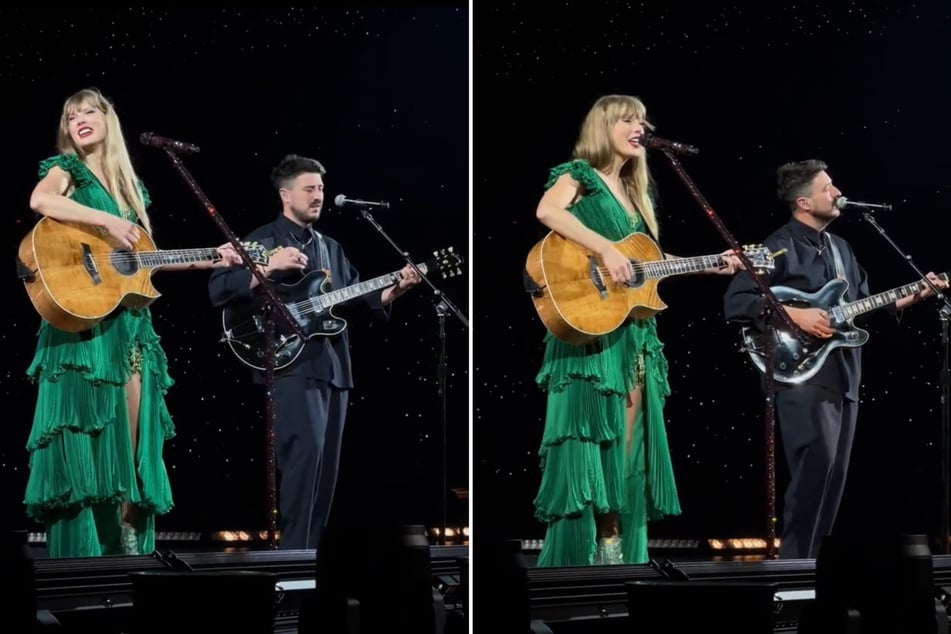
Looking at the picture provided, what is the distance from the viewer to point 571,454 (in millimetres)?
4199

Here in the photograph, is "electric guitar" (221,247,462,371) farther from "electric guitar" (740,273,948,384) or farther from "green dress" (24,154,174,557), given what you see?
"electric guitar" (740,273,948,384)

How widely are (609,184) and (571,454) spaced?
34.1 inches

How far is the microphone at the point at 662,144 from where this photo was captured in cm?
435

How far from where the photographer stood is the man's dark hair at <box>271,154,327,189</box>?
4.42m

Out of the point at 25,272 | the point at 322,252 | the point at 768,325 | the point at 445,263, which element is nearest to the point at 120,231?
the point at 25,272

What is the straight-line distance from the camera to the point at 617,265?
13.7ft

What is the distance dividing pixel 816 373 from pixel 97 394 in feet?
7.58

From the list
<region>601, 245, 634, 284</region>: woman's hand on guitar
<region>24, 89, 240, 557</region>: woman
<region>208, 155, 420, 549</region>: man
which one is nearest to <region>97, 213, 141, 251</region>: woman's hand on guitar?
<region>24, 89, 240, 557</region>: woman

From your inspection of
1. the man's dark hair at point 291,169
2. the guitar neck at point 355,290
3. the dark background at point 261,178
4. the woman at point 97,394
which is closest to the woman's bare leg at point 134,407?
the woman at point 97,394

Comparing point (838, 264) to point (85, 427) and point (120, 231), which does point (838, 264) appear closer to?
point (120, 231)

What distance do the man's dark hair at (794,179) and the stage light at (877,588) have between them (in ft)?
4.46

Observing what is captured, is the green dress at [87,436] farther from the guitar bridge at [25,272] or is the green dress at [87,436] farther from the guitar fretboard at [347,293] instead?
the guitar fretboard at [347,293]

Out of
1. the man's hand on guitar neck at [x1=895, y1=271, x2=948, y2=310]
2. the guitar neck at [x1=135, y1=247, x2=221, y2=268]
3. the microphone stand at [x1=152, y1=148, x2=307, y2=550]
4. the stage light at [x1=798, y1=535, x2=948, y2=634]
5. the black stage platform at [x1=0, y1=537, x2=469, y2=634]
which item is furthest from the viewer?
the man's hand on guitar neck at [x1=895, y1=271, x2=948, y2=310]

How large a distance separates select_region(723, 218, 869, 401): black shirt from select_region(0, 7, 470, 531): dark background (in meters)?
0.96
